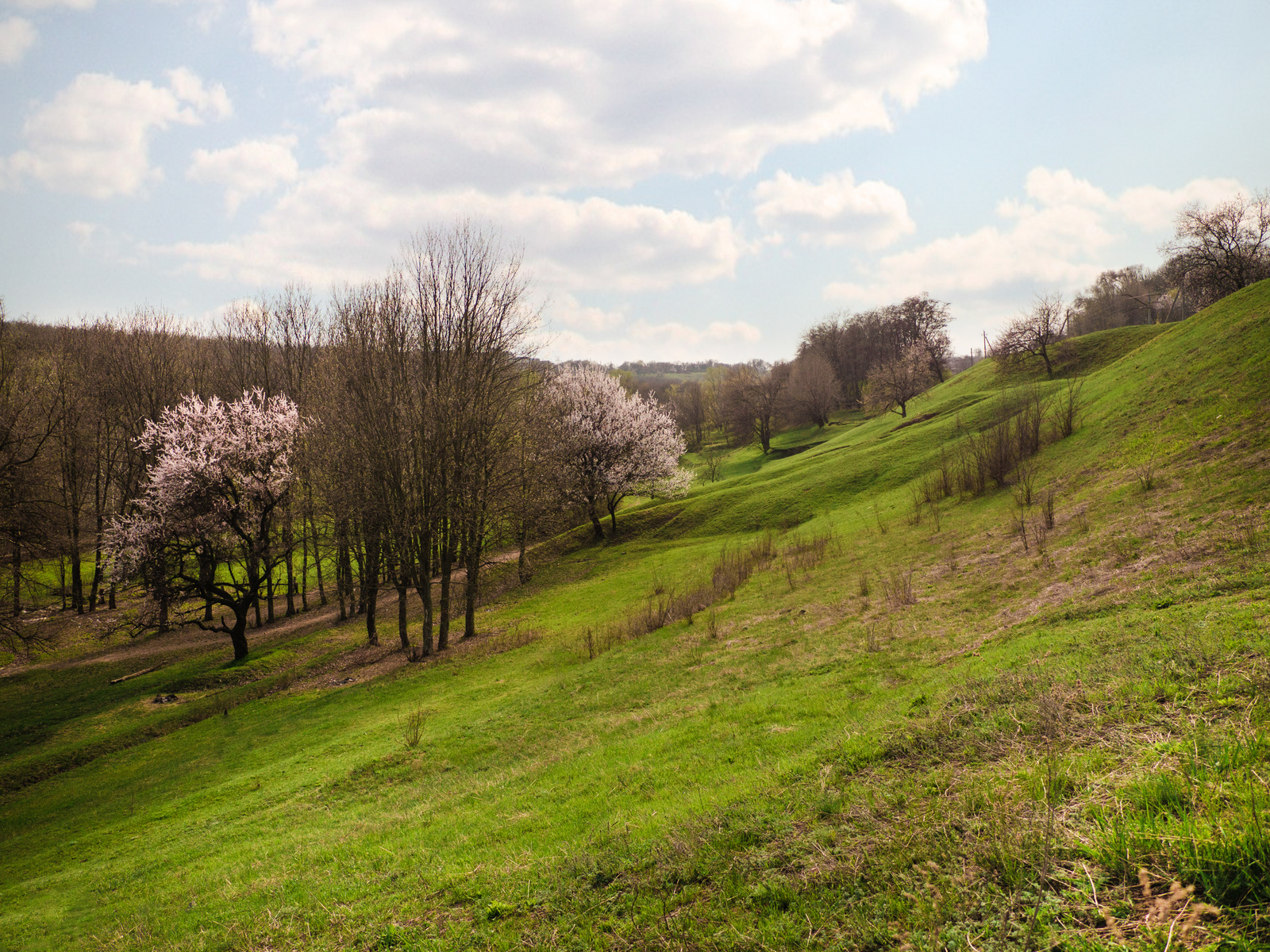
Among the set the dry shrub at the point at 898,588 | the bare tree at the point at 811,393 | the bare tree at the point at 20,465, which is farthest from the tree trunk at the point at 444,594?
the bare tree at the point at 811,393

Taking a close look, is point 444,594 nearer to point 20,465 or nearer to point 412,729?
point 412,729

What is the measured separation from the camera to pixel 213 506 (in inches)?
1180

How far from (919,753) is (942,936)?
301cm

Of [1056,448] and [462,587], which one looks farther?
[462,587]

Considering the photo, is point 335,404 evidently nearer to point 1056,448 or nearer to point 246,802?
point 246,802

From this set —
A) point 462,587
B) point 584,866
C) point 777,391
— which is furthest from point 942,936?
point 777,391

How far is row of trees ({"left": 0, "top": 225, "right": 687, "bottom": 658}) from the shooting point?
2711 cm

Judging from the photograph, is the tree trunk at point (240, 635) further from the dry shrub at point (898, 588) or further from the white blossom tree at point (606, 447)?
the dry shrub at point (898, 588)

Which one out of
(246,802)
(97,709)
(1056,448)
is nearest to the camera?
(246,802)

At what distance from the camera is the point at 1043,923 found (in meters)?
3.52

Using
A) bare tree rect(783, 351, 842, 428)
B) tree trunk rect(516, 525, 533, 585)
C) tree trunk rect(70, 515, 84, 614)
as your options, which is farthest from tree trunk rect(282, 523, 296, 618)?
bare tree rect(783, 351, 842, 428)

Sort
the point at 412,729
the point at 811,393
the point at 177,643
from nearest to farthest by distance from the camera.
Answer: the point at 412,729
the point at 177,643
the point at 811,393

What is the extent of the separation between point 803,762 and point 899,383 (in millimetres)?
72265

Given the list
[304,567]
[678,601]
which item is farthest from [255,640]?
[678,601]
